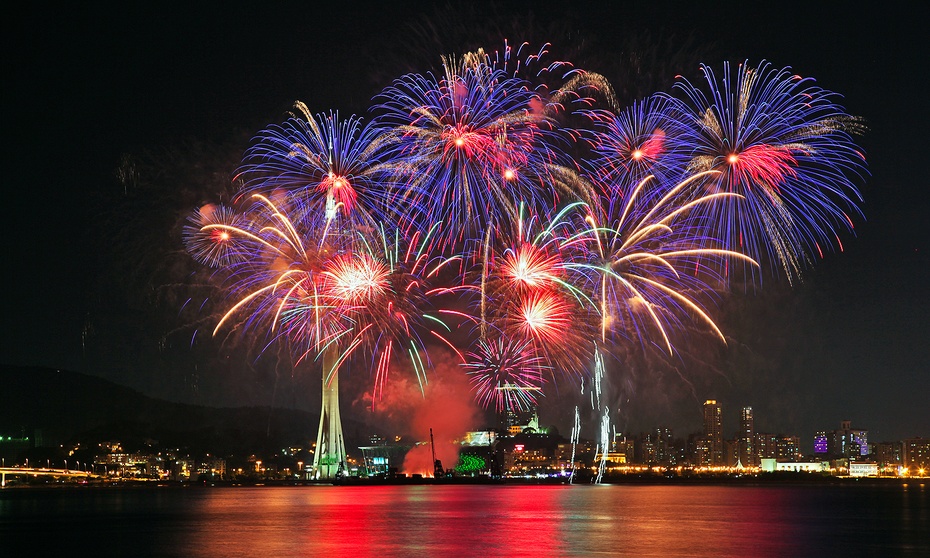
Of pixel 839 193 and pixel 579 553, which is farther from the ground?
pixel 839 193

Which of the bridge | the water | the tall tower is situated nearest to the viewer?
the water

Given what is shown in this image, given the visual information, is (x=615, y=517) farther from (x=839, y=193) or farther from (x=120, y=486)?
(x=120, y=486)

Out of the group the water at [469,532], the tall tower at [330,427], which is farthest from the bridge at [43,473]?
the water at [469,532]

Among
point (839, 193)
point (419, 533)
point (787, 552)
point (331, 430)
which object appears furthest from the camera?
point (331, 430)

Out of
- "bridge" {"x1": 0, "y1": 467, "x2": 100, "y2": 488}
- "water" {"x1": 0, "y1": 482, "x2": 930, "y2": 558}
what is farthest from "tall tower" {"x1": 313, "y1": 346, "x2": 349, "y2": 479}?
"bridge" {"x1": 0, "y1": 467, "x2": 100, "y2": 488}

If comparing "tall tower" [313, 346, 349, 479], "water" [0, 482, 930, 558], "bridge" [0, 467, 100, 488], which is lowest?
"bridge" [0, 467, 100, 488]

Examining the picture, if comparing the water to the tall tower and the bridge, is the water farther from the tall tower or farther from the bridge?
the bridge

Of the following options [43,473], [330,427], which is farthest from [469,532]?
[43,473]

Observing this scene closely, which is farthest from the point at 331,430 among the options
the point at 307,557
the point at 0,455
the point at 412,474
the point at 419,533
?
the point at 0,455
